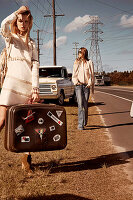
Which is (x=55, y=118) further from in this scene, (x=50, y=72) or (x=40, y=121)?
(x=50, y=72)

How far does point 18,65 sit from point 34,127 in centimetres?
84

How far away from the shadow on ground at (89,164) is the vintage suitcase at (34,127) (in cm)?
97

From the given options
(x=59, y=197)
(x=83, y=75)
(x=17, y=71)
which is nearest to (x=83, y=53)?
(x=83, y=75)

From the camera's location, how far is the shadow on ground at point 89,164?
4.03m

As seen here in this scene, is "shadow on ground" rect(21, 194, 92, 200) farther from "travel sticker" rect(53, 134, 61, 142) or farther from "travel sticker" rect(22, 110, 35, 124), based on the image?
"travel sticker" rect(22, 110, 35, 124)

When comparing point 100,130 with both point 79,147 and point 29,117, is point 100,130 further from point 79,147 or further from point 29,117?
point 29,117

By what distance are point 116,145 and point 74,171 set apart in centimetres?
188

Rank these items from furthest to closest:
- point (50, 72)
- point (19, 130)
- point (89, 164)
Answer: point (50, 72) → point (89, 164) → point (19, 130)

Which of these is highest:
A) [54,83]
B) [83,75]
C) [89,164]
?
[83,75]

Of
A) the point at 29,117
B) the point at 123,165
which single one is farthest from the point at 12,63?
the point at 123,165

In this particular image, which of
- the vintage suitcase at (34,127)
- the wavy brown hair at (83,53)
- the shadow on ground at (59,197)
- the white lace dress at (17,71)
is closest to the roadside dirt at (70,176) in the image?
the shadow on ground at (59,197)

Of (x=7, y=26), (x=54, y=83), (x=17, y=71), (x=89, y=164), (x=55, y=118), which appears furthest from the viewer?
(x=54, y=83)

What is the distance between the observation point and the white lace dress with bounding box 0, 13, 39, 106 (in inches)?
126

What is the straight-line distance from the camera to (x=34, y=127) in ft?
9.65
